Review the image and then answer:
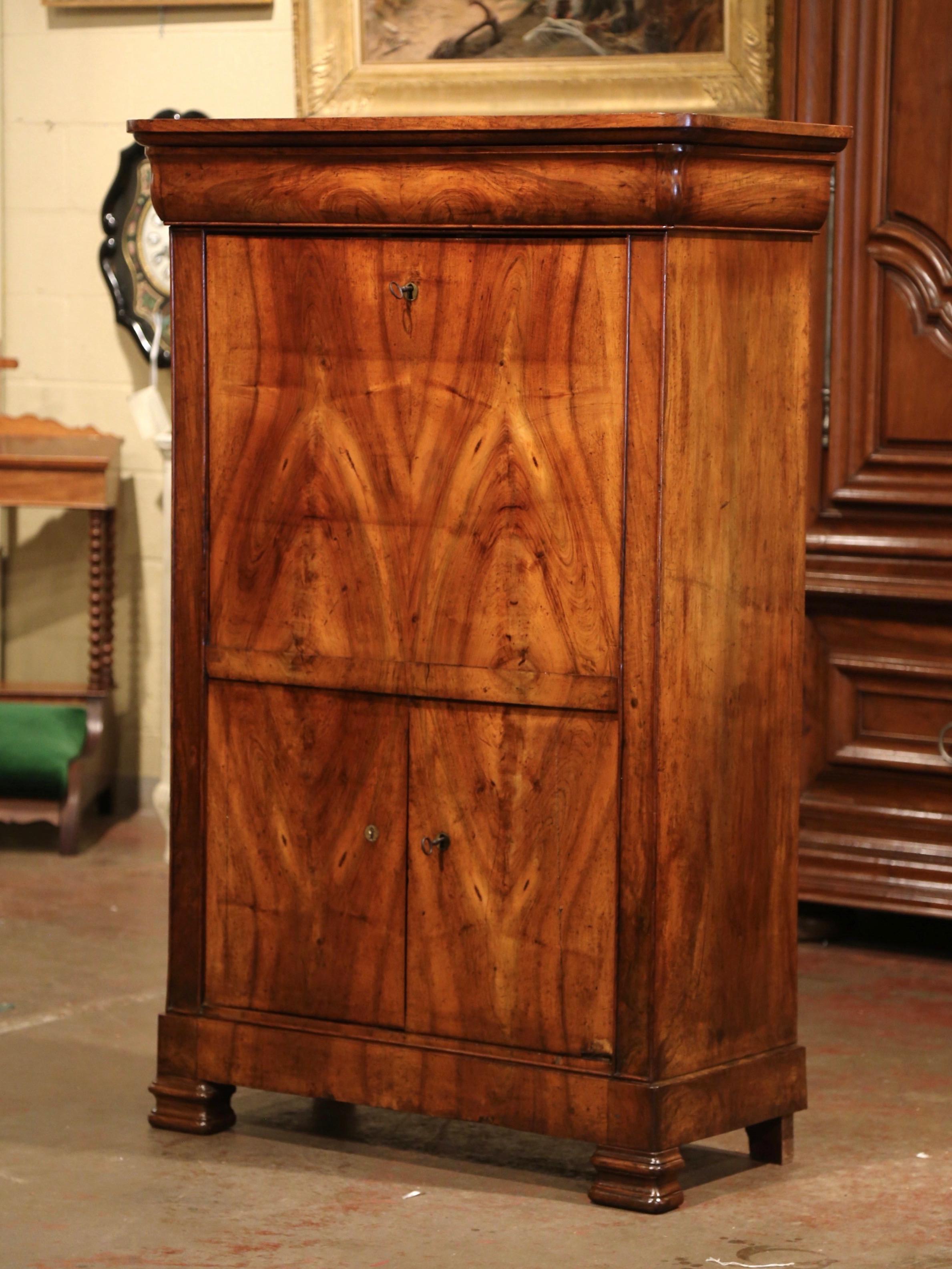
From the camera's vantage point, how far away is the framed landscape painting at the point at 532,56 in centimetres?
477

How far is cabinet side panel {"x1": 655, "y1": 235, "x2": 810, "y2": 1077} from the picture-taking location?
2.70 m

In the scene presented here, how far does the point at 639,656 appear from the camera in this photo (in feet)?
8.86

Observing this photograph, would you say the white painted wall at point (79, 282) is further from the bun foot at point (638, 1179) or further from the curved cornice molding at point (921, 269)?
the bun foot at point (638, 1179)

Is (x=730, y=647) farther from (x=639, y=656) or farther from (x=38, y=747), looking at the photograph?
(x=38, y=747)

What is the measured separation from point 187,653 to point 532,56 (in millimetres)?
2547

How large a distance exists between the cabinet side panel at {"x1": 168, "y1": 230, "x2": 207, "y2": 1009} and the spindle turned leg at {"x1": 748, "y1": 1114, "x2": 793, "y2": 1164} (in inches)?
34.1

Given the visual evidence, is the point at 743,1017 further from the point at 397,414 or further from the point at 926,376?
the point at 926,376

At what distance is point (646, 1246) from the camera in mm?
2607

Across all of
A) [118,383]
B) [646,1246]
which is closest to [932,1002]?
[646,1246]

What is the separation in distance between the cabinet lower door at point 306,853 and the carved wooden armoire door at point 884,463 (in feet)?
5.24

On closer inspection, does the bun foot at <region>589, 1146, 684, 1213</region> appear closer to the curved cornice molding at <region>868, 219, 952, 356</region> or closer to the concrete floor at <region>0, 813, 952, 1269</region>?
the concrete floor at <region>0, 813, 952, 1269</region>

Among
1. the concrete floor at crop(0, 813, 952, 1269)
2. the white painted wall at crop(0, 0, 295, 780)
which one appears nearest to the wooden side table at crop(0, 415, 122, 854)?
the white painted wall at crop(0, 0, 295, 780)

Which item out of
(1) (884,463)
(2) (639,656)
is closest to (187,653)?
(2) (639,656)

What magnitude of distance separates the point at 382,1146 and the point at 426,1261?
1.54ft
